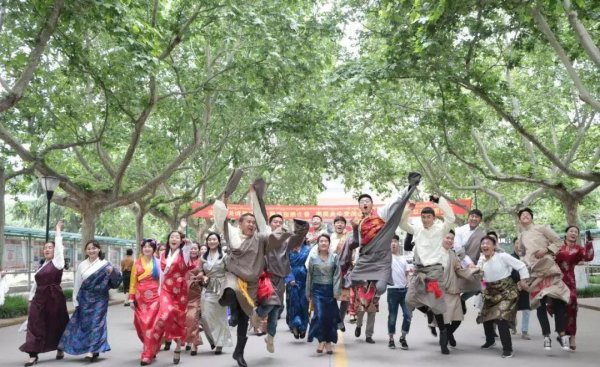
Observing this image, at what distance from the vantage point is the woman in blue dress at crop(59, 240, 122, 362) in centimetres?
791

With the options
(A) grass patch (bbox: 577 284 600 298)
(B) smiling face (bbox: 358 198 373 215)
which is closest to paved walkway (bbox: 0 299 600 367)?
(B) smiling face (bbox: 358 198 373 215)

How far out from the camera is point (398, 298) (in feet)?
31.8

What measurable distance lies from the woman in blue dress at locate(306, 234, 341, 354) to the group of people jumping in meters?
0.01

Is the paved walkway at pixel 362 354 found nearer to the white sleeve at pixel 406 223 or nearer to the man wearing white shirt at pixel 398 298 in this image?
the man wearing white shirt at pixel 398 298

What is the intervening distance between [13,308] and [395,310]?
930 centimetres

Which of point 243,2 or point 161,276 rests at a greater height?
point 243,2

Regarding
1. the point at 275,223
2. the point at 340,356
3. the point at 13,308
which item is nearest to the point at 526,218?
the point at 340,356

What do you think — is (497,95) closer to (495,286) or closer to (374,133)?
(495,286)

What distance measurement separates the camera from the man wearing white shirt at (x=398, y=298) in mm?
8883

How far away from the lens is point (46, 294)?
815 cm

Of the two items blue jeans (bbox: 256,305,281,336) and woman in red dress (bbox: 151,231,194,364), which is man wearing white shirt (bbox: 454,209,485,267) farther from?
woman in red dress (bbox: 151,231,194,364)

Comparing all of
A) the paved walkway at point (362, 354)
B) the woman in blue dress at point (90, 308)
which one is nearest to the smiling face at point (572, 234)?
the paved walkway at point (362, 354)

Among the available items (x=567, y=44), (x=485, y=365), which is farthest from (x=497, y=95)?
(x=485, y=365)

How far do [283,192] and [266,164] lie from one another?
11.0m
